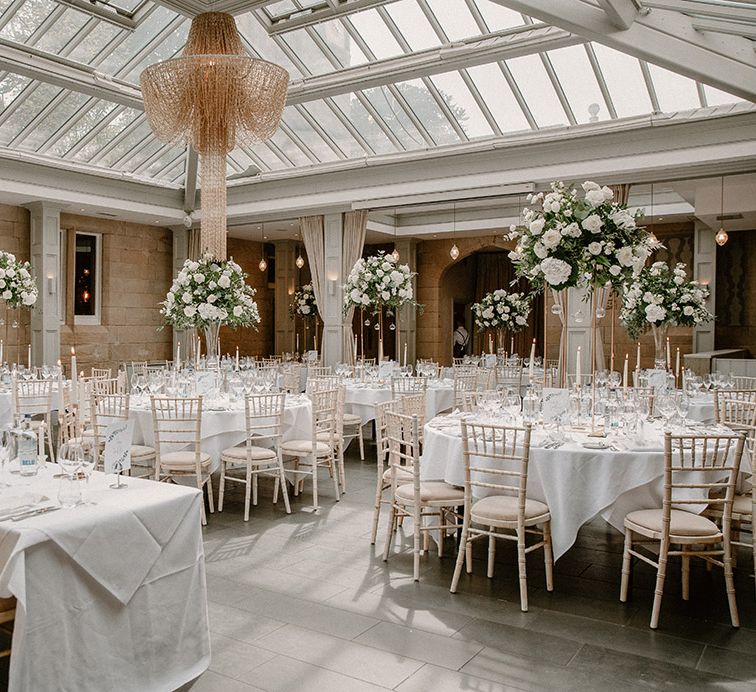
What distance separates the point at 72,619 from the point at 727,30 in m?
6.54

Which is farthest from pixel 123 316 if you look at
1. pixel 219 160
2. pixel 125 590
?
pixel 125 590

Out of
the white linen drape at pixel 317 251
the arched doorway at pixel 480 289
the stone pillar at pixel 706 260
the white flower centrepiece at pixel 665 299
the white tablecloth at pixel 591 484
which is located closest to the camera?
the white tablecloth at pixel 591 484

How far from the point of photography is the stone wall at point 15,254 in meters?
13.6

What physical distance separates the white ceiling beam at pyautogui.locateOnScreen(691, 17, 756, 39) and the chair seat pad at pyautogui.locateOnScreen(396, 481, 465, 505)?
4.52m

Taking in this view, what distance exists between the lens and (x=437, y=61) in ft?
31.0

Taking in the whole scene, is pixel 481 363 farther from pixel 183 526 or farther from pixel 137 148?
pixel 183 526

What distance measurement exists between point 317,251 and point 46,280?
16.4 ft

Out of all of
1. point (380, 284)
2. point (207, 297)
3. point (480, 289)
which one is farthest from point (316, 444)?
point (480, 289)

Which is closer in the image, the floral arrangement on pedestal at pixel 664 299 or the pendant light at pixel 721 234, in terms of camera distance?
the floral arrangement on pedestal at pixel 664 299

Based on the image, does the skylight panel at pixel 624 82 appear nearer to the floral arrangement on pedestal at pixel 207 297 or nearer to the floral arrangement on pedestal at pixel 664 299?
the floral arrangement on pedestal at pixel 664 299

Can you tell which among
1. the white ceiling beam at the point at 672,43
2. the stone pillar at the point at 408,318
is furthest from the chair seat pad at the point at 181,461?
the stone pillar at the point at 408,318

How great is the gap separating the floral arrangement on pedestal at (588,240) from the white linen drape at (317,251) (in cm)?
901

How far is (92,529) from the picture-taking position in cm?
283

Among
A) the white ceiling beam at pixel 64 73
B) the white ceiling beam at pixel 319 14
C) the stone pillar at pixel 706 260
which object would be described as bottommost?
the stone pillar at pixel 706 260
